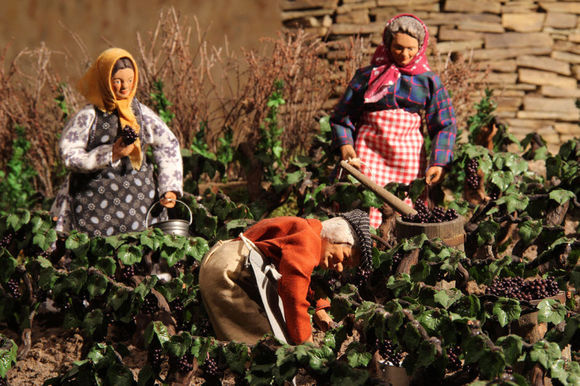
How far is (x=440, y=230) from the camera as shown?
4043 mm

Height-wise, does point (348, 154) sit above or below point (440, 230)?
above

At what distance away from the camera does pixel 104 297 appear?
4.07m

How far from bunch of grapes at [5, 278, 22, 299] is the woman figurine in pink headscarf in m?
2.08

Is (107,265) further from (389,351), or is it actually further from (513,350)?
(513,350)

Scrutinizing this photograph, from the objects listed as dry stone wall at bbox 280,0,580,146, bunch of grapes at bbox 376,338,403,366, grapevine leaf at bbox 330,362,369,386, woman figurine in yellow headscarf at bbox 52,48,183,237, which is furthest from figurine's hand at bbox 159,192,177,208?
dry stone wall at bbox 280,0,580,146

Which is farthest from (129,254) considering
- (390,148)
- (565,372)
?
(565,372)

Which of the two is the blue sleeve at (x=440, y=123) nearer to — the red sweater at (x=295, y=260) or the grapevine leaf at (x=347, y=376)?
the red sweater at (x=295, y=260)

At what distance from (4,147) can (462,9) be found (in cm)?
441

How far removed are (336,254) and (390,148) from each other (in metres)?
1.70

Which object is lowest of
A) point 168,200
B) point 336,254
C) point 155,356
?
point 155,356

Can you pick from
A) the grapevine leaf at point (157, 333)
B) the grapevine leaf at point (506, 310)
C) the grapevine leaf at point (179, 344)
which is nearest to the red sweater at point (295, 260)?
the grapevine leaf at point (179, 344)

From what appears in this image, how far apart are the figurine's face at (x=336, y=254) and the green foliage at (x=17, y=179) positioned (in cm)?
379

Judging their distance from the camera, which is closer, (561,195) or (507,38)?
(561,195)

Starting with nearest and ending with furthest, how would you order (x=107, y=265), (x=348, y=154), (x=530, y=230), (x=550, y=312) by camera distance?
1. (x=550, y=312)
2. (x=107, y=265)
3. (x=530, y=230)
4. (x=348, y=154)
